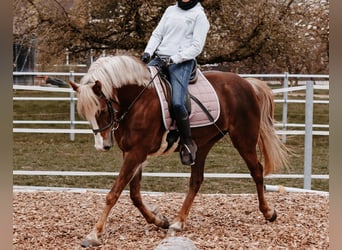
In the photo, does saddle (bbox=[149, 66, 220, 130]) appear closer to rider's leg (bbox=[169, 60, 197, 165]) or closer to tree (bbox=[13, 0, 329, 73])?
rider's leg (bbox=[169, 60, 197, 165])

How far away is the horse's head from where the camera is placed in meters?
3.77

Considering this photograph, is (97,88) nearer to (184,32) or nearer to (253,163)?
(184,32)

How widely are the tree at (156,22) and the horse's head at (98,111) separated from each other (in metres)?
7.56

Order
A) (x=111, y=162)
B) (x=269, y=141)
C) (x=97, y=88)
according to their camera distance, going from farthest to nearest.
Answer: (x=111, y=162), (x=269, y=141), (x=97, y=88)

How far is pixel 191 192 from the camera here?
470 cm

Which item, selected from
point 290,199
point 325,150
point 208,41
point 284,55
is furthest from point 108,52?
point 290,199

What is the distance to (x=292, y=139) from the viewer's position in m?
12.6

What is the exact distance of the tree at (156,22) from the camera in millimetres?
11531

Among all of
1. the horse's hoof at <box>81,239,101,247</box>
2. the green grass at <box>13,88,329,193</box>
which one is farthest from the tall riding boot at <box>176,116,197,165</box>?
the green grass at <box>13,88,329,193</box>

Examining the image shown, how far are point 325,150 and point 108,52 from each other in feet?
17.4

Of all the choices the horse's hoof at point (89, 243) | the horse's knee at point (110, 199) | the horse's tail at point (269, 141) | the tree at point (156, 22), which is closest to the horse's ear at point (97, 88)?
the horse's knee at point (110, 199)

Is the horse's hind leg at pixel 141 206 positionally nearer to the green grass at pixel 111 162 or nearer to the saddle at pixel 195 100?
the saddle at pixel 195 100

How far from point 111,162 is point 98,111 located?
6889 mm

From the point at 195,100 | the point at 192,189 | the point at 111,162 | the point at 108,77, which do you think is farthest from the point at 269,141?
the point at 111,162
